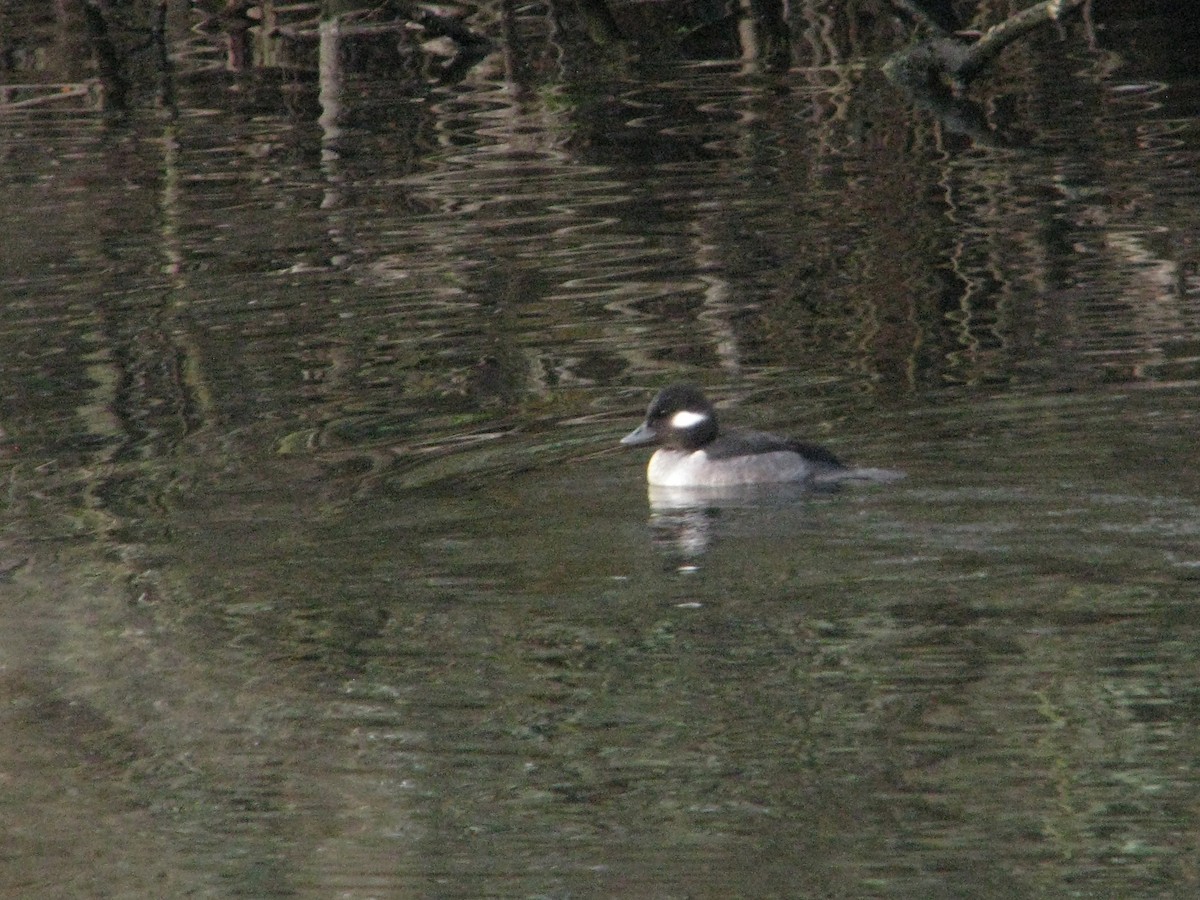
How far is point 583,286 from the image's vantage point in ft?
44.9

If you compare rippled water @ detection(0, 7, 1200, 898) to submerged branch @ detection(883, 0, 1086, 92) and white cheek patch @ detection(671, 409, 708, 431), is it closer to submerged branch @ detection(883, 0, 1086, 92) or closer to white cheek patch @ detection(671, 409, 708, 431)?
white cheek patch @ detection(671, 409, 708, 431)

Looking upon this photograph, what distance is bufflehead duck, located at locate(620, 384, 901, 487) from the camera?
9.48m

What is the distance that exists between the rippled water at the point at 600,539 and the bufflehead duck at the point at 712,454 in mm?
150

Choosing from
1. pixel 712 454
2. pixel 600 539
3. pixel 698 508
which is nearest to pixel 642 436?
pixel 712 454

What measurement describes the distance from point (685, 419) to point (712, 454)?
20cm

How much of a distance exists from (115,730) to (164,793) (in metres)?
0.61

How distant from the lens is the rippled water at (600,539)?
6.38 metres

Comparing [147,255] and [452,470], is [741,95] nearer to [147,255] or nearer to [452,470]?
[147,255]

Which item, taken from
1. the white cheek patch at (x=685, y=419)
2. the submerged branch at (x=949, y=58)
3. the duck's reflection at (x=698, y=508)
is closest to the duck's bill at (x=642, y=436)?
the white cheek patch at (x=685, y=419)

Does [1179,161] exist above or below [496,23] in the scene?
below

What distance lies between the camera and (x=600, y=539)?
8.91 meters

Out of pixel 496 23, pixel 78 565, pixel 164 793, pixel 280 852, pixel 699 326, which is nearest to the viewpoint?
pixel 280 852

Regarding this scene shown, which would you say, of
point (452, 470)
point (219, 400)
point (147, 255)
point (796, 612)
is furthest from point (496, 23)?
point (796, 612)

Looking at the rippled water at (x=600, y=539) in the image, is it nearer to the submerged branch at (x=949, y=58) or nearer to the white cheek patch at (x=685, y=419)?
the white cheek patch at (x=685, y=419)
